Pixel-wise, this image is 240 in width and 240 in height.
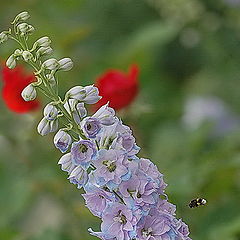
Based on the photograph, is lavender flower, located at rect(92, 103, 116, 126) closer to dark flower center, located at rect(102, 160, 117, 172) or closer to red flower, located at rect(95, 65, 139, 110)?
dark flower center, located at rect(102, 160, 117, 172)

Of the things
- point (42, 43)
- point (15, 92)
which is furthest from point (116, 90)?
point (42, 43)

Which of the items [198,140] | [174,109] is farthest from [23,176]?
[174,109]

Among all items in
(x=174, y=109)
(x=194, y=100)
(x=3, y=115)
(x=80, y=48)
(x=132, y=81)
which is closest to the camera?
(x=132, y=81)

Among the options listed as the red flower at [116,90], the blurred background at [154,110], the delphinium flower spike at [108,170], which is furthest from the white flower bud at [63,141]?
the red flower at [116,90]

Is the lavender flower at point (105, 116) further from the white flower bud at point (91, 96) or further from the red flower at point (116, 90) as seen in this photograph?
the red flower at point (116, 90)

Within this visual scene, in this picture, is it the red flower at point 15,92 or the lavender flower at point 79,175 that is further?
the red flower at point 15,92

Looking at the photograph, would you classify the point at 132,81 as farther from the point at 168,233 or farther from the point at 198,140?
the point at 168,233

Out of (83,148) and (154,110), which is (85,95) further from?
(154,110)
